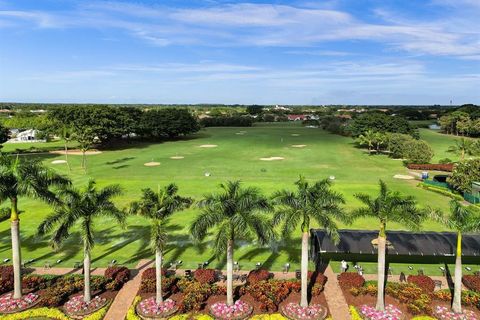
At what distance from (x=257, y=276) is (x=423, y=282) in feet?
40.1

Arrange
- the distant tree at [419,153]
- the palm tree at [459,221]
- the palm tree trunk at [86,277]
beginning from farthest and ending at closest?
the distant tree at [419,153]
the palm tree trunk at [86,277]
the palm tree at [459,221]

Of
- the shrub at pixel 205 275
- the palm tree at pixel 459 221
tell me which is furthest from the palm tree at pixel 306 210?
the shrub at pixel 205 275

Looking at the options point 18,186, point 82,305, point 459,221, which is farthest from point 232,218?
point 459,221

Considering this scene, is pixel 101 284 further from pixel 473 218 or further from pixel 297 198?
pixel 473 218

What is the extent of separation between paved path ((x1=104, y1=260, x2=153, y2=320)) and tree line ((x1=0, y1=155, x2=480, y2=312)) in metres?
2.07

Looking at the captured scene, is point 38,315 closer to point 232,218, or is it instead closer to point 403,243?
point 232,218

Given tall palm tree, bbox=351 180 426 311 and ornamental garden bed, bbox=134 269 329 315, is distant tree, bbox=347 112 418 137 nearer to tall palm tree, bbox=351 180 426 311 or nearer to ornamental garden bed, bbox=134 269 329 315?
tall palm tree, bbox=351 180 426 311

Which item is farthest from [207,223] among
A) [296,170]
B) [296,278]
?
[296,170]

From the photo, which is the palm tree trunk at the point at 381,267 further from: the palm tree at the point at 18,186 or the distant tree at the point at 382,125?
the distant tree at the point at 382,125

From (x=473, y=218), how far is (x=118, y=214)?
23.3 metres

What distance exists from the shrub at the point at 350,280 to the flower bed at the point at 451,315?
5.08 meters

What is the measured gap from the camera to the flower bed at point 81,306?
24.0 metres

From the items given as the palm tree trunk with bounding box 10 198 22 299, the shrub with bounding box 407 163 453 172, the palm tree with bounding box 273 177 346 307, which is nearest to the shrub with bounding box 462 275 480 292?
the palm tree with bounding box 273 177 346 307

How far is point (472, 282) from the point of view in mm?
27406
